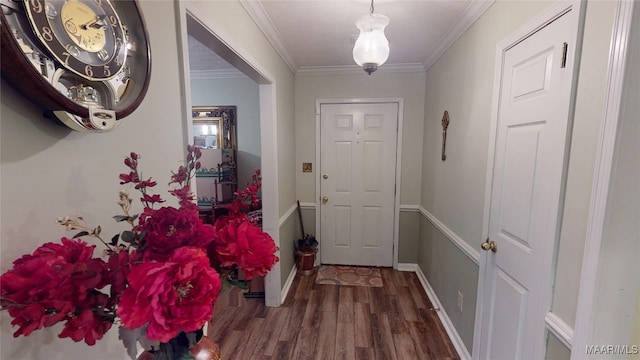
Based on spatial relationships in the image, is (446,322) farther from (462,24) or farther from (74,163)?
(74,163)

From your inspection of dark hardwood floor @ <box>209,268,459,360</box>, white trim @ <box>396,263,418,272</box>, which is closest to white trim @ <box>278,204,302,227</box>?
dark hardwood floor @ <box>209,268,459,360</box>

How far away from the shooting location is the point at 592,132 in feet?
A: 2.99

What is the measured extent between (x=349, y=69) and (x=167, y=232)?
2.88 metres

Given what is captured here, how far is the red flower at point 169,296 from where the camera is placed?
→ 1.30 ft

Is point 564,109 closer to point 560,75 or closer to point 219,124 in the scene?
point 560,75

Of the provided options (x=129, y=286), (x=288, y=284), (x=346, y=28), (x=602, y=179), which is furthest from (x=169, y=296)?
(x=288, y=284)

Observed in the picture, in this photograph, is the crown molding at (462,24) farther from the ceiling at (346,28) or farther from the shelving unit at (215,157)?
the shelving unit at (215,157)

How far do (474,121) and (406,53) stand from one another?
118 cm

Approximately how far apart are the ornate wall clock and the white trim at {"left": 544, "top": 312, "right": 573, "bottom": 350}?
165 centimetres

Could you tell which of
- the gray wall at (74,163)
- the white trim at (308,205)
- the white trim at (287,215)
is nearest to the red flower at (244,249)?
the gray wall at (74,163)

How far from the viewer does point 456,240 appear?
1995 millimetres

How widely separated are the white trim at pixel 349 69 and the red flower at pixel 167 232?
110 inches

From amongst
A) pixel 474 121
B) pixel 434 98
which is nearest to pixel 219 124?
pixel 434 98

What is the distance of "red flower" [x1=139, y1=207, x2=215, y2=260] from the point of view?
477 millimetres
